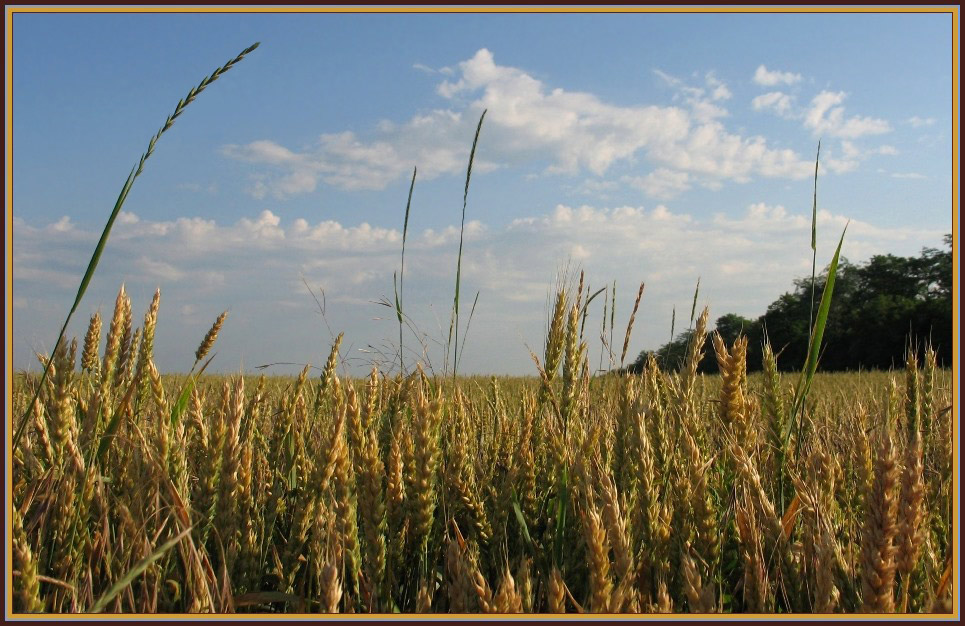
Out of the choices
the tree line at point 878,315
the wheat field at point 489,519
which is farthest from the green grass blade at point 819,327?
the tree line at point 878,315

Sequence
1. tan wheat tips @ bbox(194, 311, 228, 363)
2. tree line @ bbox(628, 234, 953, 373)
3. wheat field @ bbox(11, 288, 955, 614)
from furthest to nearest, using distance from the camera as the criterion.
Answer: tree line @ bbox(628, 234, 953, 373) → tan wheat tips @ bbox(194, 311, 228, 363) → wheat field @ bbox(11, 288, 955, 614)

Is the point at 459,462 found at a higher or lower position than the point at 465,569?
higher

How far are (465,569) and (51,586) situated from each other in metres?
0.86

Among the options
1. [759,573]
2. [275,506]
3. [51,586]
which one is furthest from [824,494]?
[51,586]

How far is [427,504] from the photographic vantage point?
1.42m

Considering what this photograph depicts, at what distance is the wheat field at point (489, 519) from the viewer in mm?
1114

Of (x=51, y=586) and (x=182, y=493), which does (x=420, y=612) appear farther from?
(x=51, y=586)

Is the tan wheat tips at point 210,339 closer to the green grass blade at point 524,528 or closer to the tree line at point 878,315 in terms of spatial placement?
the green grass blade at point 524,528

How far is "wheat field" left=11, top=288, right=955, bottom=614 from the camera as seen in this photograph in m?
1.11

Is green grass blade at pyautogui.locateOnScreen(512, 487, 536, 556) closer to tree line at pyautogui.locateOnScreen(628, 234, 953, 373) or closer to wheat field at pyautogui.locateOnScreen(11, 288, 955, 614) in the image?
wheat field at pyautogui.locateOnScreen(11, 288, 955, 614)

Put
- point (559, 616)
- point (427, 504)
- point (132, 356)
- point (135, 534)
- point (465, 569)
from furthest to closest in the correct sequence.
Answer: point (132, 356)
point (427, 504)
point (135, 534)
point (465, 569)
point (559, 616)

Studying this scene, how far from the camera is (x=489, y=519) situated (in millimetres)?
1696

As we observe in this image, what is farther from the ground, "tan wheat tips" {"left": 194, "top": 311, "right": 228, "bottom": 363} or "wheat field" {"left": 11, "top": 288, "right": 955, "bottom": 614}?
"tan wheat tips" {"left": 194, "top": 311, "right": 228, "bottom": 363}

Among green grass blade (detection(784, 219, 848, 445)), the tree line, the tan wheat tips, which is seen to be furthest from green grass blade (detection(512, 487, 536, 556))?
the tree line
